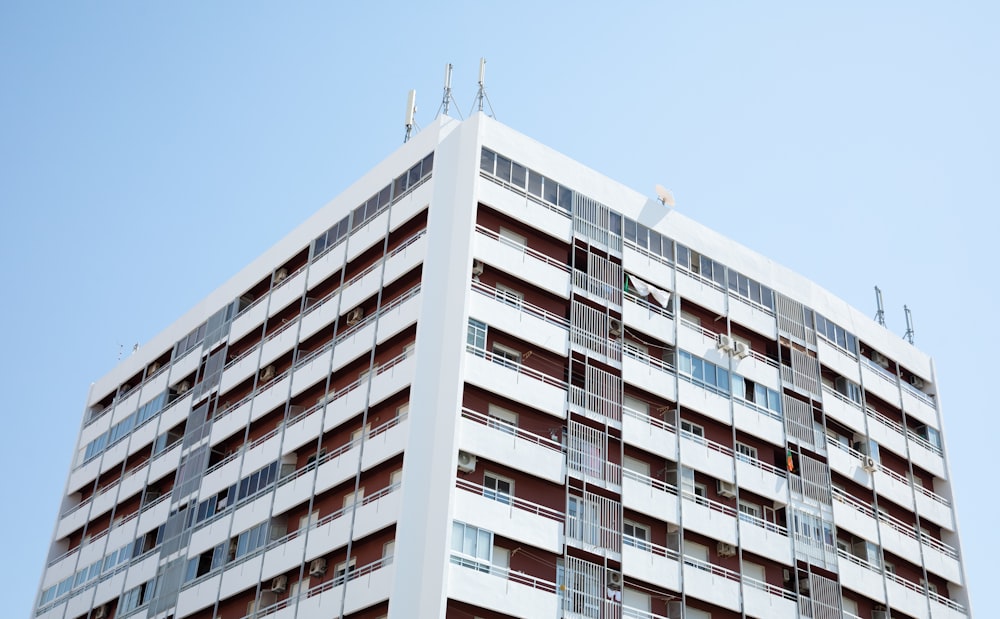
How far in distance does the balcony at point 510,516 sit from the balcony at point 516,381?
3.75 m

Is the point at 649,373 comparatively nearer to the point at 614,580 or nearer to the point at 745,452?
the point at 745,452

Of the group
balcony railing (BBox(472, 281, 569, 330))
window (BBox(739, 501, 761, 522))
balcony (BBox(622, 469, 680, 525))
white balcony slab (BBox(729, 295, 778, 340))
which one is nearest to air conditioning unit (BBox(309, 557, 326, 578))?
balcony (BBox(622, 469, 680, 525))

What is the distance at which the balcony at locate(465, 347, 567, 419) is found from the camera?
1812 inches

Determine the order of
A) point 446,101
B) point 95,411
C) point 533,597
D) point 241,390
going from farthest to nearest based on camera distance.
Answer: point 95,411
point 241,390
point 446,101
point 533,597

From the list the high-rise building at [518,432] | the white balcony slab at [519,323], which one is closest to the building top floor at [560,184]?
the high-rise building at [518,432]

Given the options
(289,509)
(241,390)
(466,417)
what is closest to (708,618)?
(466,417)

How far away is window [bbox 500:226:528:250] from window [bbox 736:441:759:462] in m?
12.9

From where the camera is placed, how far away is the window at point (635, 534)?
158 feet

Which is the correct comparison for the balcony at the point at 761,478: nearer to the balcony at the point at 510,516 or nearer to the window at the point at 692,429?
the window at the point at 692,429

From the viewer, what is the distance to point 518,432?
46500mm

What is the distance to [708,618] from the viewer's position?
49.3 metres

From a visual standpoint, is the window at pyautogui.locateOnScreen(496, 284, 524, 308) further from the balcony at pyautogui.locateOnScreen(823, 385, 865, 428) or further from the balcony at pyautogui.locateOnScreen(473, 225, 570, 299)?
the balcony at pyautogui.locateOnScreen(823, 385, 865, 428)

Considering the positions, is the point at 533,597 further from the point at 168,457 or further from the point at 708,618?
the point at 168,457

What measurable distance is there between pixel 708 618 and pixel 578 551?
7395mm
